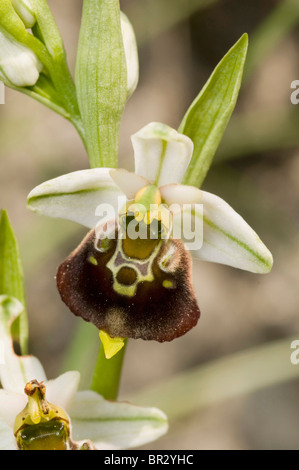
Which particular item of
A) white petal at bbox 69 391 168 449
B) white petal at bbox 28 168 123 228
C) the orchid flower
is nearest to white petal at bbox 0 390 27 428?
the orchid flower

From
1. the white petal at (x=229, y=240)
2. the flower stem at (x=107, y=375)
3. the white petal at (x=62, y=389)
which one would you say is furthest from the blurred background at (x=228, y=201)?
the white petal at (x=229, y=240)

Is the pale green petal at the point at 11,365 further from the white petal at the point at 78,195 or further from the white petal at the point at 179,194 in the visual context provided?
the white petal at the point at 179,194

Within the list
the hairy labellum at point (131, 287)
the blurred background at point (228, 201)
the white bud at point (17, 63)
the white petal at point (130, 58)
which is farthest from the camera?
the blurred background at point (228, 201)

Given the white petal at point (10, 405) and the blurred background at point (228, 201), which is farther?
the blurred background at point (228, 201)

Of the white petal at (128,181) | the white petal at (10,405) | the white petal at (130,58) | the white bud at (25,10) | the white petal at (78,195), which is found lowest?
the white petal at (10,405)

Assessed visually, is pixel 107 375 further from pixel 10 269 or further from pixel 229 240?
pixel 229 240

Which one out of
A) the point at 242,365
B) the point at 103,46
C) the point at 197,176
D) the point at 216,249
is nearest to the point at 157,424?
the point at 216,249
